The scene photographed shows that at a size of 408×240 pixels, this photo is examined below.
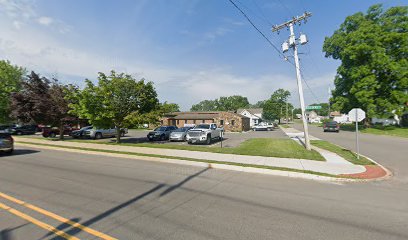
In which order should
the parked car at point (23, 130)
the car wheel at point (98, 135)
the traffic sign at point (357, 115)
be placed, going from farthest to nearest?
the parked car at point (23, 130)
the car wheel at point (98, 135)
the traffic sign at point (357, 115)

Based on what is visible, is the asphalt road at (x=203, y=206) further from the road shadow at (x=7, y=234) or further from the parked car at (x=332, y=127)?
→ the parked car at (x=332, y=127)

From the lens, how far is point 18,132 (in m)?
31.9

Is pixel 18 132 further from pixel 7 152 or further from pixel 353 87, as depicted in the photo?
pixel 353 87

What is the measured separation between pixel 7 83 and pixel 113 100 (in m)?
36.7

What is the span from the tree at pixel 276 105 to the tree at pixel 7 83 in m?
71.5

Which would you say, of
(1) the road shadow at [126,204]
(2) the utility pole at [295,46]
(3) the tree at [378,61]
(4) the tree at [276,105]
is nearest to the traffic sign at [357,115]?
(2) the utility pole at [295,46]

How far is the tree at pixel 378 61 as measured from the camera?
106ft

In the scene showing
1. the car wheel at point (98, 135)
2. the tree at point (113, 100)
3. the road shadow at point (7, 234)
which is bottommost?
the road shadow at point (7, 234)

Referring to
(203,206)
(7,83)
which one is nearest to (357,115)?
(203,206)

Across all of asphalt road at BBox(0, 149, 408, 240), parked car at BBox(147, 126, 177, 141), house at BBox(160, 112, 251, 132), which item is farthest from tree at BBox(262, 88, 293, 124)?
asphalt road at BBox(0, 149, 408, 240)

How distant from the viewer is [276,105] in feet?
283

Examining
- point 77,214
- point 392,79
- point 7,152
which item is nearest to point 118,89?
point 7,152

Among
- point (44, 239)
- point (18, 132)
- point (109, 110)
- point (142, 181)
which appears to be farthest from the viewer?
point (18, 132)

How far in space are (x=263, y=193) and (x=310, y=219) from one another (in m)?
1.82
